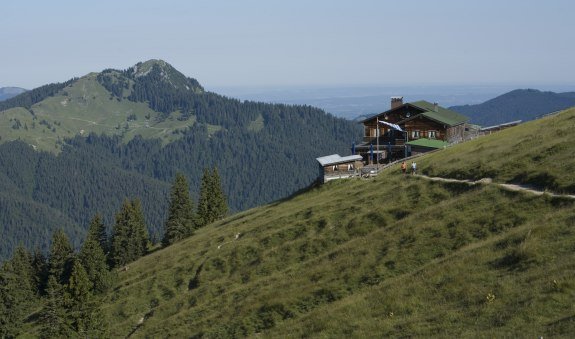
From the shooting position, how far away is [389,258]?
38719 mm

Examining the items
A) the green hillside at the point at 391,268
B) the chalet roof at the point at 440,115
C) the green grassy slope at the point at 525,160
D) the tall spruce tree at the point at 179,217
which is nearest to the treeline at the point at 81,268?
the tall spruce tree at the point at 179,217

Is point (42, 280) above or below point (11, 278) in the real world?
below

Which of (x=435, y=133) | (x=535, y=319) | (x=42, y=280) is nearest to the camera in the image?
(x=535, y=319)

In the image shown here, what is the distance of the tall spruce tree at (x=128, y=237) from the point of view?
4099 inches

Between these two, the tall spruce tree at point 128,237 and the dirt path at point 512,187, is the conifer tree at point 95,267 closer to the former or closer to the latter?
the tall spruce tree at point 128,237

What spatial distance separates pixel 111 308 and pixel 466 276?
43202 millimetres

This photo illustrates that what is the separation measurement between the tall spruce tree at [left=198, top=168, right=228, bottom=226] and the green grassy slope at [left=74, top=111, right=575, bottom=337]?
142 feet

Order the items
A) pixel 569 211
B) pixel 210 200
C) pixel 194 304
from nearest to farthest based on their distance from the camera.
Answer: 1. pixel 569 211
2. pixel 194 304
3. pixel 210 200

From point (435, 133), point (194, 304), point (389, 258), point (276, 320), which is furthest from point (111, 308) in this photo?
point (435, 133)

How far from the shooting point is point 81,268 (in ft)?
229

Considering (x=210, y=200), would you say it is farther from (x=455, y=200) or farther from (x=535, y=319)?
(x=535, y=319)

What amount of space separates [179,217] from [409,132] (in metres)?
43.1

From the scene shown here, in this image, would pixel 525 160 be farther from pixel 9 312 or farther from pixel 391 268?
pixel 9 312

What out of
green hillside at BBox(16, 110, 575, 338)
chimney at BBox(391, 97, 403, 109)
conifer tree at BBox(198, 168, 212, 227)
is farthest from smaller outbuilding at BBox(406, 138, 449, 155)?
conifer tree at BBox(198, 168, 212, 227)
